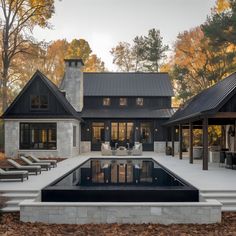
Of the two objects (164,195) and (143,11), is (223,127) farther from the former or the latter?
(164,195)

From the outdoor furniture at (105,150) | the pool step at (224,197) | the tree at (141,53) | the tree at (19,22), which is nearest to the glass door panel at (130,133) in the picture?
the outdoor furniture at (105,150)

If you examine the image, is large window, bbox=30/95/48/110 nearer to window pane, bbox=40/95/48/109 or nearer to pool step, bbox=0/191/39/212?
window pane, bbox=40/95/48/109

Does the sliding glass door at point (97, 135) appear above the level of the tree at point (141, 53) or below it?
below

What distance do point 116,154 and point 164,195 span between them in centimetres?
1708

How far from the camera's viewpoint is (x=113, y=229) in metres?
8.91

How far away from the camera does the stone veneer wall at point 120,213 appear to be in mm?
9352

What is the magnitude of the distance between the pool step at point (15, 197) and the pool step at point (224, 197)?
214 inches

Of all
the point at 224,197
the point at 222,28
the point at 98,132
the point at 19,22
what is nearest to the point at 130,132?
the point at 98,132

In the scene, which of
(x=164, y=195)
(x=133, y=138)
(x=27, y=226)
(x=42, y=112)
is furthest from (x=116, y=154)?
(x=27, y=226)

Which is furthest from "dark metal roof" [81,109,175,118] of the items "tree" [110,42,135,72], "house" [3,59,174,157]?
"tree" [110,42,135,72]

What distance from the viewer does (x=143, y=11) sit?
25656 millimetres

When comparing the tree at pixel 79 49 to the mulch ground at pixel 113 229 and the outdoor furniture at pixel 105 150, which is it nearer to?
the outdoor furniture at pixel 105 150

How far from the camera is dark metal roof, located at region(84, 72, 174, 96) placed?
34688mm

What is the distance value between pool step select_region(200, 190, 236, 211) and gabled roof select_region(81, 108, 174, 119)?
20407 mm
